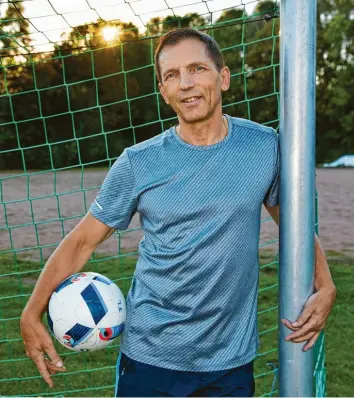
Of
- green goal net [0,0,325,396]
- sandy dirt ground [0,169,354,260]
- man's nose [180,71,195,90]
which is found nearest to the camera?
man's nose [180,71,195,90]

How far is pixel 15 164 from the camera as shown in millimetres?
14695

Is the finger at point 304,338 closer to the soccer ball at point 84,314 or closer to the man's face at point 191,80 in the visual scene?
the soccer ball at point 84,314

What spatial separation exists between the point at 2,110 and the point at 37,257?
9.33m

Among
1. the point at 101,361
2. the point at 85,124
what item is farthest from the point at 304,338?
the point at 85,124

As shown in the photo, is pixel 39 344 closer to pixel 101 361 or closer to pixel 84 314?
pixel 84 314

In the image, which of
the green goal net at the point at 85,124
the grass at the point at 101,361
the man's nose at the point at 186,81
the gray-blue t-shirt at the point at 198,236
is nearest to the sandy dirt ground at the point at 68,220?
the green goal net at the point at 85,124

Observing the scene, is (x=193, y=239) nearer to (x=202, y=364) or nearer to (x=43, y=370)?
(x=202, y=364)

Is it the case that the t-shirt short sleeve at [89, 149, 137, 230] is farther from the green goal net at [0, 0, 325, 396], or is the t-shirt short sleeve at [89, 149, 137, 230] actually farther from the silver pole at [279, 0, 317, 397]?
the green goal net at [0, 0, 325, 396]

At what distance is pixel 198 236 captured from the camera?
6.77 feet

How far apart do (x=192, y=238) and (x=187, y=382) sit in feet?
1.50

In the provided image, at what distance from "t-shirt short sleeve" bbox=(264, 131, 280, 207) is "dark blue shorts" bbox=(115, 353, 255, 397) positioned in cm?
53

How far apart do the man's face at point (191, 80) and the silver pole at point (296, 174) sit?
26 cm

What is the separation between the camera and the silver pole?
6.11 ft

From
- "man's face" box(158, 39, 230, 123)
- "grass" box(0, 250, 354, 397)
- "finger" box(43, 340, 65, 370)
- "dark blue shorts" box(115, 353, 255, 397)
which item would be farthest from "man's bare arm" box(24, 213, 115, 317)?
"grass" box(0, 250, 354, 397)
